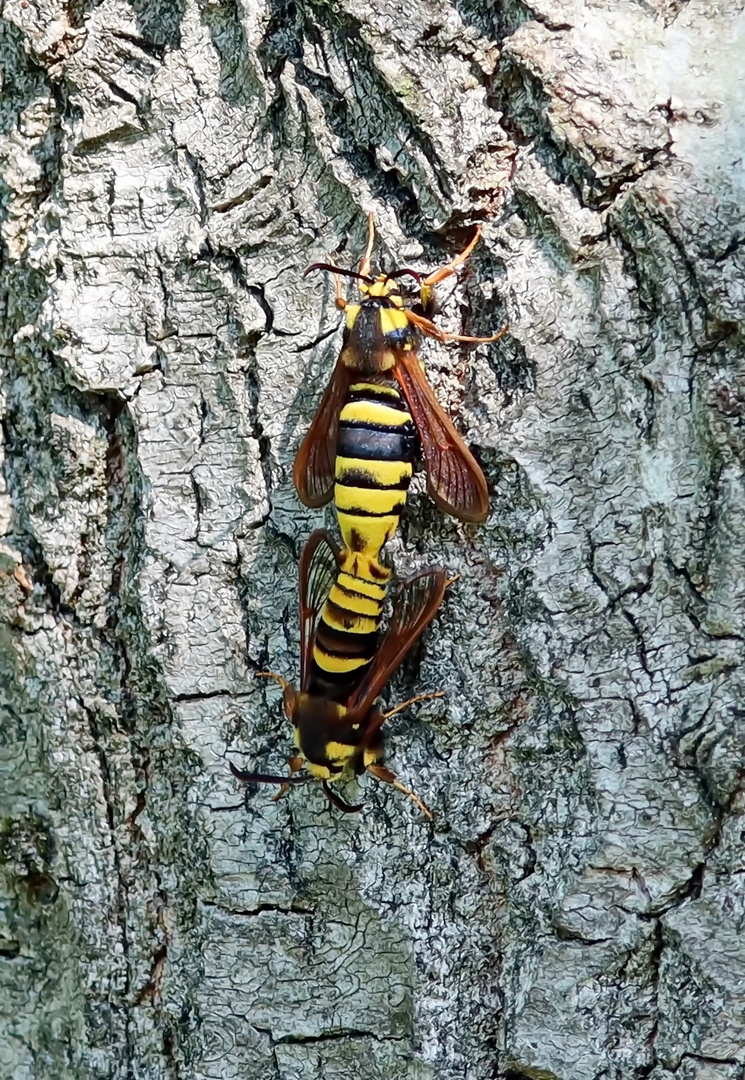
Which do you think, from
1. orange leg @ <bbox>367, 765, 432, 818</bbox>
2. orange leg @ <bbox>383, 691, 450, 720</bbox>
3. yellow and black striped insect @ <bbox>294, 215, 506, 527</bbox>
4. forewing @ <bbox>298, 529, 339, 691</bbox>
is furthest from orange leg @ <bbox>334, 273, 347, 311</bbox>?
orange leg @ <bbox>367, 765, 432, 818</bbox>

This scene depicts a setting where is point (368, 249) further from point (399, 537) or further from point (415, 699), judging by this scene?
point (415, 699)

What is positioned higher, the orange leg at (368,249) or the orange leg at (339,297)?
the orange leg at (368,249)

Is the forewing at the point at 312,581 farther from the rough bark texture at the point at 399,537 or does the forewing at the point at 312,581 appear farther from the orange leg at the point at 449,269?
the orange leg at the point at 449,269

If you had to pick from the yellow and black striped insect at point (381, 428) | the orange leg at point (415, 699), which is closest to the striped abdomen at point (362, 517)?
the yellow and black striped insect at point (381, 428)

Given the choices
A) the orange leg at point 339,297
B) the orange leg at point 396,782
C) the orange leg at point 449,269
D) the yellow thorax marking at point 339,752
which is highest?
the orange leg at point 449,269

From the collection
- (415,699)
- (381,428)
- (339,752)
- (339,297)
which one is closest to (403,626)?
(415,699)

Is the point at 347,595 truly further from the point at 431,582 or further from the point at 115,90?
the point at 115,90
